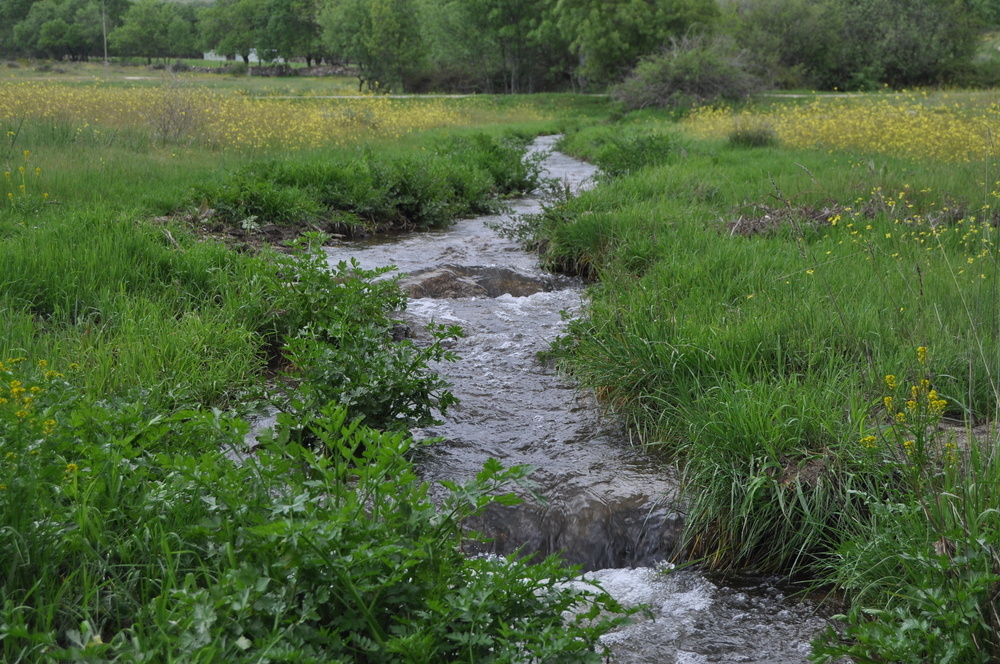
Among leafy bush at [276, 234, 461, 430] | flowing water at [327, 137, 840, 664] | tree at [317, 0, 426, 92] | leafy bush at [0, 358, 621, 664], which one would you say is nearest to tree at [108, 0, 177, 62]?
tree at [317, 0, 426, 92]

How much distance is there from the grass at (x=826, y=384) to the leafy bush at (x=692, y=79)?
19077 mm

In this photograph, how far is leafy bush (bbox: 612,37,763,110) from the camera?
27.1 m

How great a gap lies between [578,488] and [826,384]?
1.44 meters

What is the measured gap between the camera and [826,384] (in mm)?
4262

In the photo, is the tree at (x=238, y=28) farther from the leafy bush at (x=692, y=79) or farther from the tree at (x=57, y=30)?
the leafy bush at (x=692, y=79)

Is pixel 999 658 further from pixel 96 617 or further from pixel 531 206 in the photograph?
pixel 531 206

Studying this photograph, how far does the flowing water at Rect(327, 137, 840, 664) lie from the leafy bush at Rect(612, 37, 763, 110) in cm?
2165

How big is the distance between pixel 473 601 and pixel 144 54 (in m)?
99.1

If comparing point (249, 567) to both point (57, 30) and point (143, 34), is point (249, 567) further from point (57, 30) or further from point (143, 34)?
point (143, 34)

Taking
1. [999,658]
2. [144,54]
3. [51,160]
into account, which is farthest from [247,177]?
[144,54]

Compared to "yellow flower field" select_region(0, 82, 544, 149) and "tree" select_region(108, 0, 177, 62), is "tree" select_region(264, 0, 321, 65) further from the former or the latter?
"yellow flower field" select_region(0, 82, 544, 149)

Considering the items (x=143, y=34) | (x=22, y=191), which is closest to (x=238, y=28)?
(x=143, y=34)

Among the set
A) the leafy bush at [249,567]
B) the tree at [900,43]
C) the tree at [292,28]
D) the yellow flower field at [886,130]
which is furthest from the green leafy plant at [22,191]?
the tree at [292,28]

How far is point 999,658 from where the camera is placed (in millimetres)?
2551
